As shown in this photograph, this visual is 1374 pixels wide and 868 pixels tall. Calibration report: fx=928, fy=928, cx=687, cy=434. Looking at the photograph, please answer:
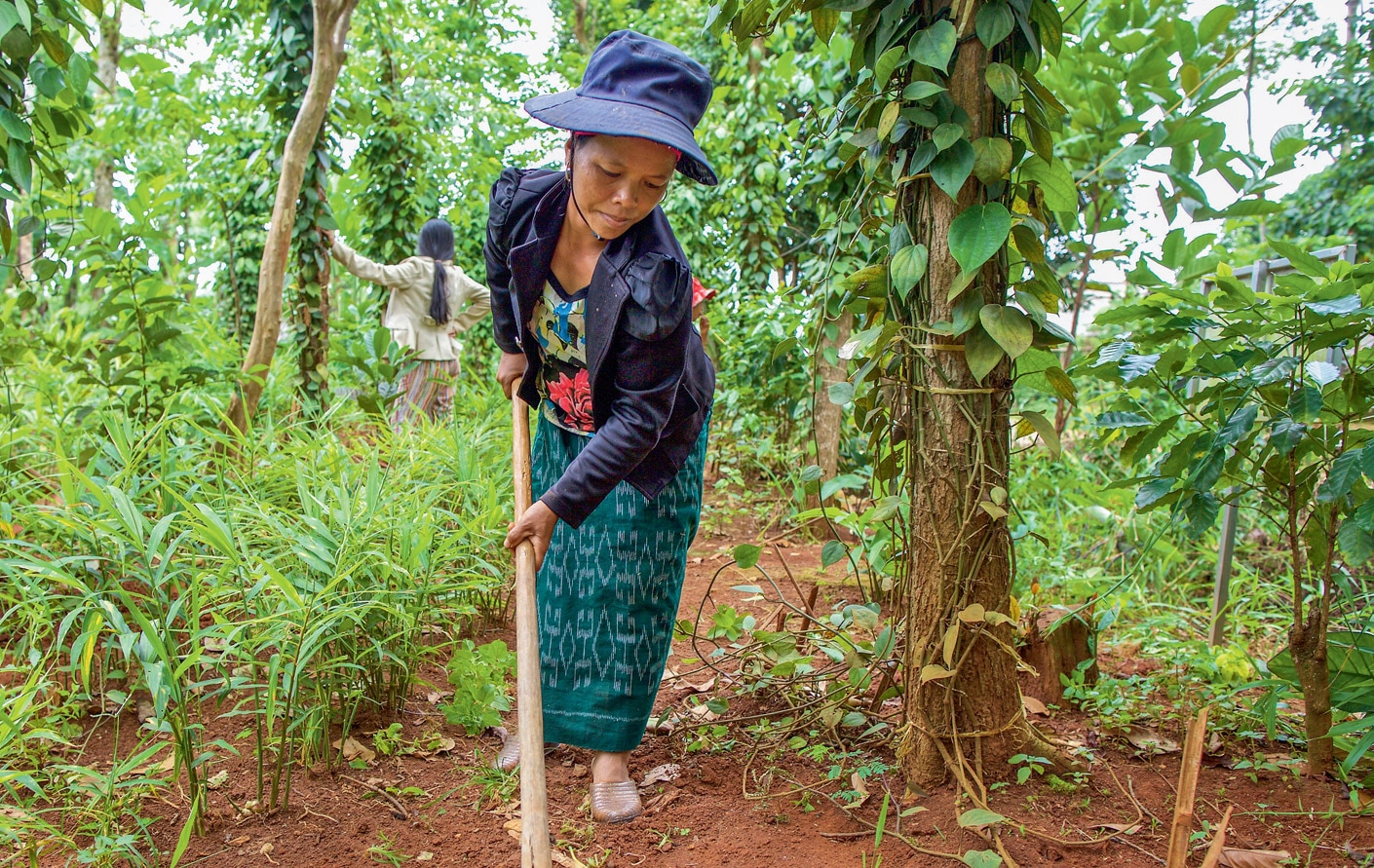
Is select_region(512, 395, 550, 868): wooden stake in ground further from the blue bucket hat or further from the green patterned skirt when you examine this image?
the blue bucket hat

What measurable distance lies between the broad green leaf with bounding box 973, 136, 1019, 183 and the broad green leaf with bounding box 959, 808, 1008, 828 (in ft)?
3.55

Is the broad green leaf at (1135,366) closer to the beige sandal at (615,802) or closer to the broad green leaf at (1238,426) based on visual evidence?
the broad green leaf at (1238,426)

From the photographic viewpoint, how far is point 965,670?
1771mm

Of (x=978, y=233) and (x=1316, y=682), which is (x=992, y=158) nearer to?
(x=978, y=233)

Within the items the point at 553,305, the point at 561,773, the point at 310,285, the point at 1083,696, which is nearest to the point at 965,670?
the point at 1083,696

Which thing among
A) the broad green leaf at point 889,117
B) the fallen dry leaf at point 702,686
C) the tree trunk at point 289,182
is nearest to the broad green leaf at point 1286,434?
the broad green leaf at point 889,117

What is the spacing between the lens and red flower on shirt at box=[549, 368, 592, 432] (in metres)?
1.98

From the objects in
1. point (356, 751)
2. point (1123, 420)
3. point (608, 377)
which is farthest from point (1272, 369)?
point (356, 751)

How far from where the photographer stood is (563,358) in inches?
77.6

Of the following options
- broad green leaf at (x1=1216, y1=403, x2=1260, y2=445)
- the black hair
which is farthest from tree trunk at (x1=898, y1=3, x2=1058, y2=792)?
the black hair

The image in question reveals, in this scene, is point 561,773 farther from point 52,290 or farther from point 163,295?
point 52,290

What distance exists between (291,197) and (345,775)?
227cm

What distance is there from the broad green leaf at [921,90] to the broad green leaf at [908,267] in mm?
260

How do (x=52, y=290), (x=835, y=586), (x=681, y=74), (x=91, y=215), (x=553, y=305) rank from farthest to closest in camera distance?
1. (x=52, y=290)
2. (x=835, y=586)
3. (x=91, y=215)
4. (x=553, y=305)
5. (x=681, y=74)
